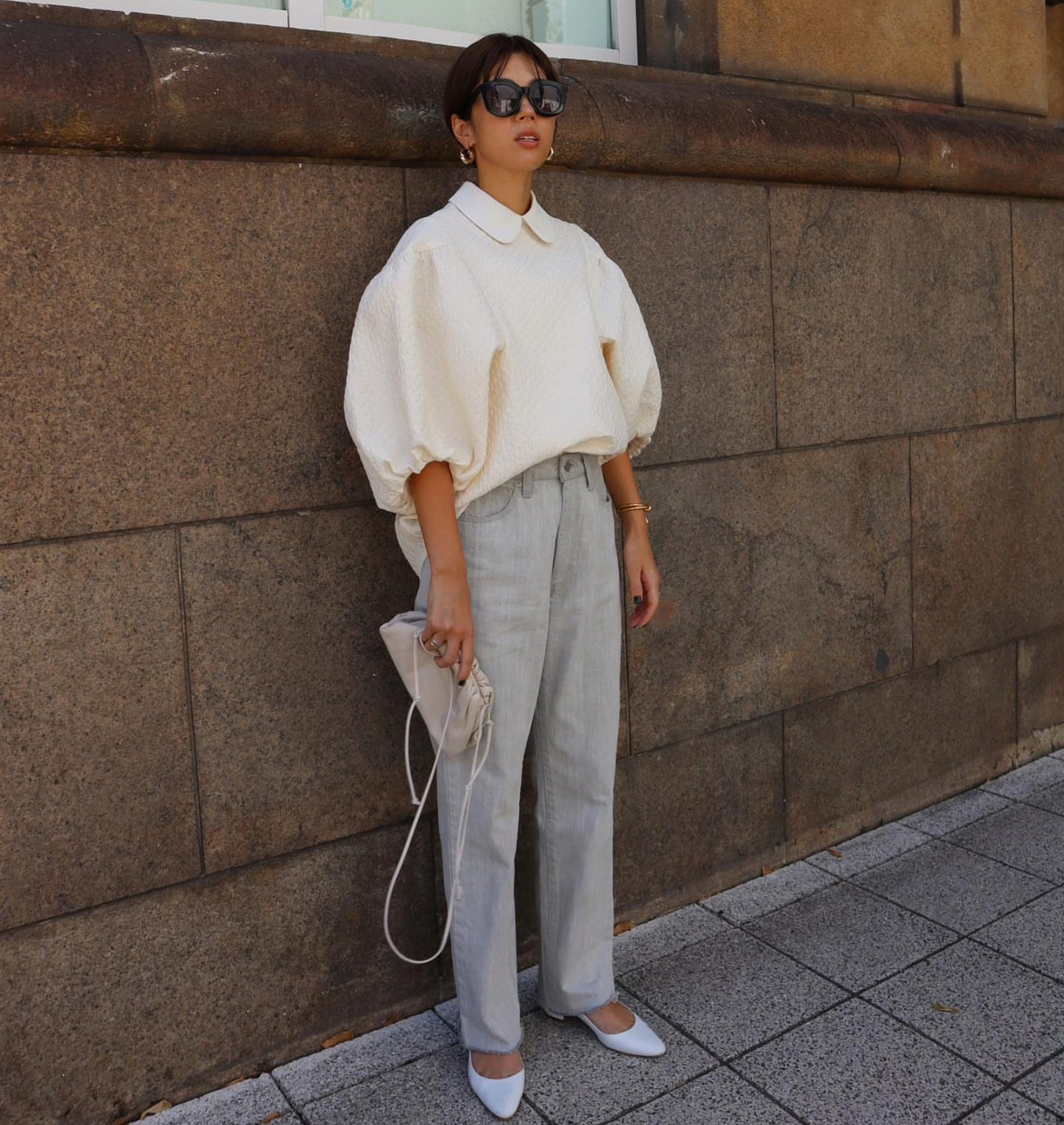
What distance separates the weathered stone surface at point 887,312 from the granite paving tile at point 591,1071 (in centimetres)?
199

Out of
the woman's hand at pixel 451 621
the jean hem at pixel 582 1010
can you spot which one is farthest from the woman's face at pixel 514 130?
the jean hem at pixel 582 1010

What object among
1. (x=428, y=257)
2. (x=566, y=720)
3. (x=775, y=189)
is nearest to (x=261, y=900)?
(x=566, y=720)

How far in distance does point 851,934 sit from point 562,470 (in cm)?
186

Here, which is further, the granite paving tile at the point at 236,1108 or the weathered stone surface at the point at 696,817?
A: the weathered stone surface at the point at 696,817

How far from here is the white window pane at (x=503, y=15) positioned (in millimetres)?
3607

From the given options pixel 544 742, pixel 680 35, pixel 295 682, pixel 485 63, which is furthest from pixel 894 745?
pixel 485 63

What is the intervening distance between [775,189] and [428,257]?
69.3 inches

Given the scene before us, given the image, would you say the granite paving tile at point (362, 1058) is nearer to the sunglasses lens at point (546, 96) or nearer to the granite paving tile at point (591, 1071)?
the granite paving tile at point (591, 1071)

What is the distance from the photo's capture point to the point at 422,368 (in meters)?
2.75

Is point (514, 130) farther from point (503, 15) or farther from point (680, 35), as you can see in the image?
point (680, 35)

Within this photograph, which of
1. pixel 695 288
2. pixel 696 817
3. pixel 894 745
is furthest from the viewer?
pixel 894 745

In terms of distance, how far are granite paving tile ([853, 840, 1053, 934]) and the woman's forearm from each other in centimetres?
216

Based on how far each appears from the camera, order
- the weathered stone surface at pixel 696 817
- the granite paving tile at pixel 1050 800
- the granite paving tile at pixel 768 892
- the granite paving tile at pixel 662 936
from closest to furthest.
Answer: the granite paving tile at pixel 662 936, the weathered stone surface at pixel 696 817, the granite paving tile at pixel 768 892, the granite paving tile at pixel 1050 800

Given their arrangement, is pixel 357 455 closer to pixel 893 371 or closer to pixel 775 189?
pixel 775 189
